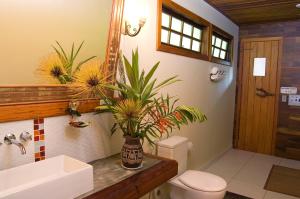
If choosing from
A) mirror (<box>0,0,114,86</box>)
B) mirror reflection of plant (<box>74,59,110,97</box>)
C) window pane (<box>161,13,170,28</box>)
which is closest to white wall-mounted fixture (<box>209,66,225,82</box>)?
window pane (<box>161,13,170,28</box>)

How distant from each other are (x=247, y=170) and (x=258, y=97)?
1.37m

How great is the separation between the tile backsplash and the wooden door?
10.3 ft

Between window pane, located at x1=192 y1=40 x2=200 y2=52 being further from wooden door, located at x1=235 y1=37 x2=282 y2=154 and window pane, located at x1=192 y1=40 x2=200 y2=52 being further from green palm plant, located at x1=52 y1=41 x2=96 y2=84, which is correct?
green palm plant, located at x1=52 y1=41 x2=96 y2=84

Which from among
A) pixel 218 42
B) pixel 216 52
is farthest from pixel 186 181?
pixel 218 42

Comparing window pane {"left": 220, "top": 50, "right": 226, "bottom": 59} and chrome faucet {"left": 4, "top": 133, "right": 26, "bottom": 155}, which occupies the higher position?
window pane {"left": 220, "top": 50, "right": 226, "bottom": 59}

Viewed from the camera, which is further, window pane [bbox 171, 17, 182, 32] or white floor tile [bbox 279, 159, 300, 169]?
white floor tile [bbox 279, 159, 300, 169]

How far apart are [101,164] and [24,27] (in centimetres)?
94

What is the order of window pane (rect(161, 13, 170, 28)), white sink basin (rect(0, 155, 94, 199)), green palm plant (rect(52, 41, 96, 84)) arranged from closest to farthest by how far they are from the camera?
white sink basin (rect(0, 155, 94, 199))
green palm plant (rect(52, 41, 96, 84))
window pane (rect(161, 13, 170, 28))

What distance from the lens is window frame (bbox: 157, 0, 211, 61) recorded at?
2.23m

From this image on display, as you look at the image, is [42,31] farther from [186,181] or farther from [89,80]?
[186,181]

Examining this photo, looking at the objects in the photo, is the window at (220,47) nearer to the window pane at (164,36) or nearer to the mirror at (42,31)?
the window pane at (164,36)

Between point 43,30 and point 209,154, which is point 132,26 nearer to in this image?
point 43,30

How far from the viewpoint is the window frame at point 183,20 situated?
2.23m

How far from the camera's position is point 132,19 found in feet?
6.08
